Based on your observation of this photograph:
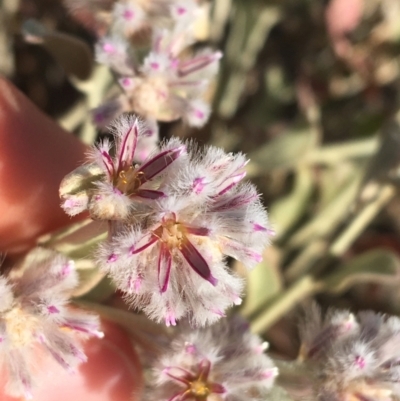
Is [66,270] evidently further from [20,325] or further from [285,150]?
[285,150]

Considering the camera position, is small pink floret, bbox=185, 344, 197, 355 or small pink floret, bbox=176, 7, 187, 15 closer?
small pink floret, bbox=185, 344, 197, 355

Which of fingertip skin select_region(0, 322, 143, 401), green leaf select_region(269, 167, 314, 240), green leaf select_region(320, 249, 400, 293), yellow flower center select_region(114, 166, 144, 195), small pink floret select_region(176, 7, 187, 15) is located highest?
small pink floret select_region(176, 7, 187, 15)

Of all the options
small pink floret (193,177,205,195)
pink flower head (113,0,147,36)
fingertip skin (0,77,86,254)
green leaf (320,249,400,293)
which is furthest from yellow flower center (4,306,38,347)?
green leaf (320,249,400,293)

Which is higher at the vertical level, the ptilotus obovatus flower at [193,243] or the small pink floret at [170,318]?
the ptilotus obovatus flower at [193,243]

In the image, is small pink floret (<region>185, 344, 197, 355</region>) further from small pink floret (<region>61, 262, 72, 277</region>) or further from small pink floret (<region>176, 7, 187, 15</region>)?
small pink floret (<region>176, 7, 187, 15</region>)

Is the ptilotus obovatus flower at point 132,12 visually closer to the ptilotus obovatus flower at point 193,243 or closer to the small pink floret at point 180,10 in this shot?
the small pink floret at point 180,10

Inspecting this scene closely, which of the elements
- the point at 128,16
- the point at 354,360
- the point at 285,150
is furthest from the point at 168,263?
the point at 285,150

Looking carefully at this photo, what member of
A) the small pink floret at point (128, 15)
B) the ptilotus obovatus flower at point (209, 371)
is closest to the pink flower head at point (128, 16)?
the small pink floret at point (128, 15)


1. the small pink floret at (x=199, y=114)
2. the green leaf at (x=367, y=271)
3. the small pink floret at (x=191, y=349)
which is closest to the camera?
the small pink floret at (x=191, y=349)
